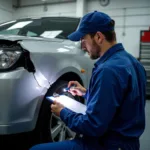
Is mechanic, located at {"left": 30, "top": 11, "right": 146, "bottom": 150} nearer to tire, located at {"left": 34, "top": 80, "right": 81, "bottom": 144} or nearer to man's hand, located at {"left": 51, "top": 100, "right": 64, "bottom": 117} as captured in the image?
man's hand, located at {"left": 51, "top": 100, "right": 64, "bottom": 117}

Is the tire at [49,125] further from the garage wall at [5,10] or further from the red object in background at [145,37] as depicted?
the garage wall at [5,10]

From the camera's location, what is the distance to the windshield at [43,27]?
275 centimetres

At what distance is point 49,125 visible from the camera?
2.00 meters

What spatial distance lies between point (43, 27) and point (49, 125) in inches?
52.3

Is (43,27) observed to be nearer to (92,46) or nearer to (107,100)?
(92,46)

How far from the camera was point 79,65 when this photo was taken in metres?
2.44

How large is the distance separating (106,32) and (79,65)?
4.02 ft

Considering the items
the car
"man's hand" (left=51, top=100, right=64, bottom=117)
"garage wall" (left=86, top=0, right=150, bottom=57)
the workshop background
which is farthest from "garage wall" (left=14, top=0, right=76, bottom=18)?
"man's hand" (left=51, top=100, right=64, bottom=117)

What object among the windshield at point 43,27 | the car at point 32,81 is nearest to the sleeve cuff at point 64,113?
the car at point 32,81

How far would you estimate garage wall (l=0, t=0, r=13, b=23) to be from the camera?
11360 mm

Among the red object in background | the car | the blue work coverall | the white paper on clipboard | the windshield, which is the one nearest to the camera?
the blue work coverall

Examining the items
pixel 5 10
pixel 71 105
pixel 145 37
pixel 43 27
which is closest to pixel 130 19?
pixel 145 37

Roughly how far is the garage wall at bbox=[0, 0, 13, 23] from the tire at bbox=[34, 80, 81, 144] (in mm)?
10146

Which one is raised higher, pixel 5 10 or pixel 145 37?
pixel 5 10
